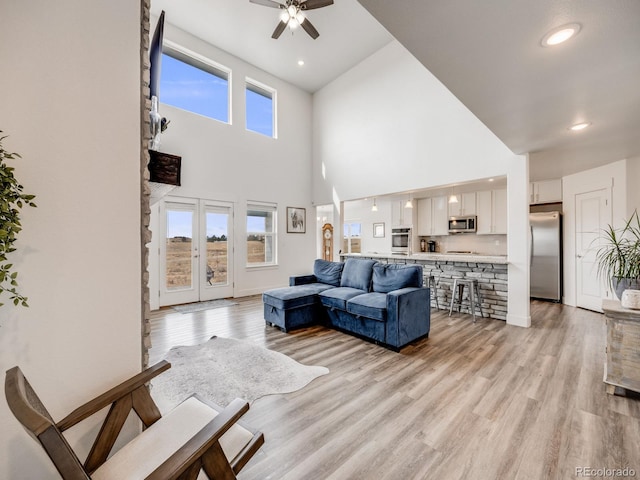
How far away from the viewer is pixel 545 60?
1.86 meters

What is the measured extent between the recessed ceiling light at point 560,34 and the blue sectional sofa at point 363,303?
7.77 feet

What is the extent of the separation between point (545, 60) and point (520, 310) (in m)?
3.43

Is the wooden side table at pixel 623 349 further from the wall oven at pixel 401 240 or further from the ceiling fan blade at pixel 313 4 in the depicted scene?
the wall oven at pixel 401 240

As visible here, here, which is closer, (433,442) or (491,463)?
(491,463)

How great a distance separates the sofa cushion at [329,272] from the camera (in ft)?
14.8

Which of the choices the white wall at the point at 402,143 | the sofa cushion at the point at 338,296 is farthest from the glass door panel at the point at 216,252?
the sofa cushion at the point at 338,296

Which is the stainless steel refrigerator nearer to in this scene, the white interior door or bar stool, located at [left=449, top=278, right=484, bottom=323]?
the white interior door

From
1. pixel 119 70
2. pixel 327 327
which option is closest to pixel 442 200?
pixel 327 327

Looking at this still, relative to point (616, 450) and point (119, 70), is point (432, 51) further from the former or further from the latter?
point (616, 450)

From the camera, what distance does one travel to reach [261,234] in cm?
677

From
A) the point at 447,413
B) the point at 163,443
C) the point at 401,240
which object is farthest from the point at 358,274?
the point at 401,240

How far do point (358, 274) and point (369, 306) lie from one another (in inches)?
35.1

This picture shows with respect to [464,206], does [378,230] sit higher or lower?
lower

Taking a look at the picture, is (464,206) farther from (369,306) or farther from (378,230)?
(369,306)
